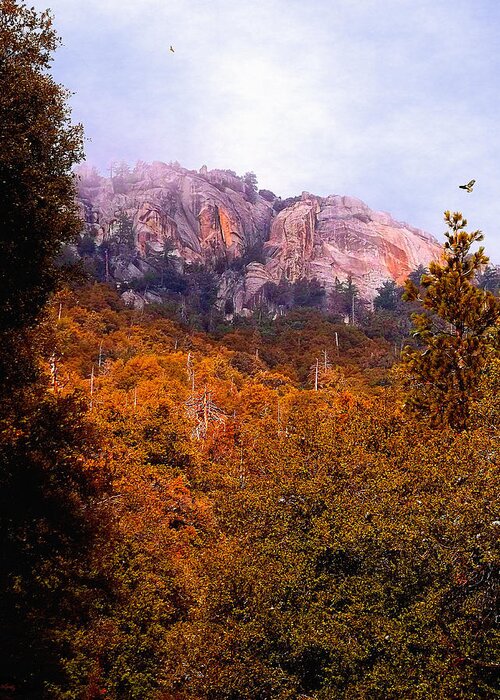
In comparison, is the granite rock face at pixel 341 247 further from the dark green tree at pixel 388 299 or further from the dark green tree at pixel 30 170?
the dark green tree at pixel 30 170

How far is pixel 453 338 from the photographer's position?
18.2m

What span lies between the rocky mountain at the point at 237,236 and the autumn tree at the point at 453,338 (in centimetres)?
10399

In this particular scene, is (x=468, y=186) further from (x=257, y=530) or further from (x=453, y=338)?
(x=257, y=530)

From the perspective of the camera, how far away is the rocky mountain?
12825 cm

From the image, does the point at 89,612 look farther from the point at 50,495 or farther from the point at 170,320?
the point at 170,320

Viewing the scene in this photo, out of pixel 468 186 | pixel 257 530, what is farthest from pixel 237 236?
pixel 257 530

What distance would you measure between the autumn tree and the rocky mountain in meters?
104

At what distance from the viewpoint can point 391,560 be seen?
12.6m

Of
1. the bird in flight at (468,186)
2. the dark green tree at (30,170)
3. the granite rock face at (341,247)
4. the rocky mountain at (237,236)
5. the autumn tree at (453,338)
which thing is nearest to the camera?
the dark green tree at (30,170)

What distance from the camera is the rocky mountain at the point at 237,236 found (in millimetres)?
128250

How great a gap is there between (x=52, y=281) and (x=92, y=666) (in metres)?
12.2

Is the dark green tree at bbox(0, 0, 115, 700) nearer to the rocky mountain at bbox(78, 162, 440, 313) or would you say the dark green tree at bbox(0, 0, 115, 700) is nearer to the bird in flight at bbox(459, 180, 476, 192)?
the bird in flight at bbox(459, 180, 476, 192)

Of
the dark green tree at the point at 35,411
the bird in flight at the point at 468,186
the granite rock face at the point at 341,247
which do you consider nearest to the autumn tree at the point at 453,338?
the bird in flight at the point at 468,186

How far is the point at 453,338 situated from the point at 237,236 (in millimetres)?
127279
